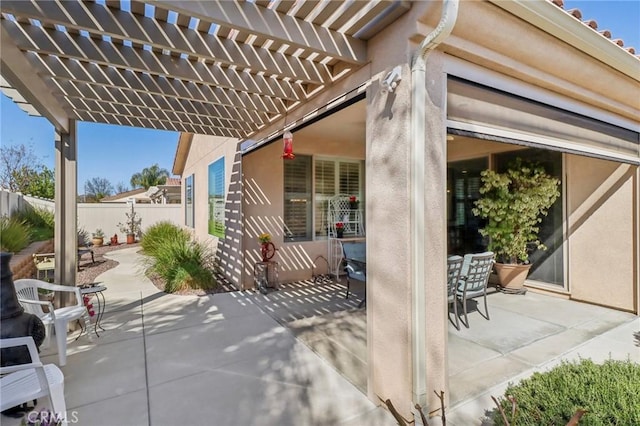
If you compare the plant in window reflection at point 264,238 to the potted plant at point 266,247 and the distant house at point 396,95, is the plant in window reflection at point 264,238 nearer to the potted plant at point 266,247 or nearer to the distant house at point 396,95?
the potted plant at point 266,247

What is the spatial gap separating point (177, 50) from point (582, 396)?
3.96 meters

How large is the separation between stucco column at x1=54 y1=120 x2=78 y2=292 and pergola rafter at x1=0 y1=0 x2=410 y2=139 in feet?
0.93

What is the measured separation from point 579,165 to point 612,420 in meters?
5.28

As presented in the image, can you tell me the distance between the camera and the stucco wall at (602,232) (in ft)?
15.9

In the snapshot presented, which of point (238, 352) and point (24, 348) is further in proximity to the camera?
point (238, 352)

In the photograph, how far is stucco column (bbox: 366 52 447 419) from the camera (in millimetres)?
2430

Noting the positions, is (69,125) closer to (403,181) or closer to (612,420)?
(403,181)

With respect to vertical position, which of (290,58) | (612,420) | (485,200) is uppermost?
(290,58)

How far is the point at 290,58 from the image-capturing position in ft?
10.6

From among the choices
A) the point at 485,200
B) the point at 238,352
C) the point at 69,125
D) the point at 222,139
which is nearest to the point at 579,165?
the point at 485,200

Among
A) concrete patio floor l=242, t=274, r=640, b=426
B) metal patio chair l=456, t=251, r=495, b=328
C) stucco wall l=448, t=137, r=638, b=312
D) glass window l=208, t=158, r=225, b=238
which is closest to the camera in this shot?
concrete patio floor l=242, t=274, r=640, b=426

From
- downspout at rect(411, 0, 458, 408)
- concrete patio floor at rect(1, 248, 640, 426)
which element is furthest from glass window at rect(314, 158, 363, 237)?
downspout at rect(411, 0, 458, 408)

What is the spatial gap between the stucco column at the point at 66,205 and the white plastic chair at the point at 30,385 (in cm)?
252

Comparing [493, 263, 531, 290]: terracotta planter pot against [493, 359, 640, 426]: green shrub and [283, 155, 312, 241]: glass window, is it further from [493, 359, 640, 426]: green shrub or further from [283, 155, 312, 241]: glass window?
[283, 155, 312, 241]: glass window
